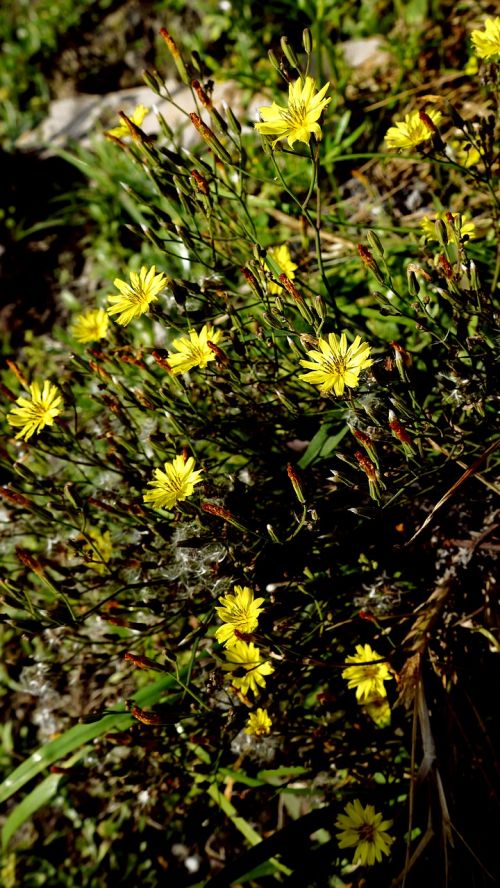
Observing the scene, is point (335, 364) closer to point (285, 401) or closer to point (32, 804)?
point (285, 401)

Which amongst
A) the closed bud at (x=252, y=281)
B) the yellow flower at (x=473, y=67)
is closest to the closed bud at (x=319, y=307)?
the closed bud at (x=252, y=281)

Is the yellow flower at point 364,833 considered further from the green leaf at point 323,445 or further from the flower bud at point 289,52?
the flower bud at point 289,52

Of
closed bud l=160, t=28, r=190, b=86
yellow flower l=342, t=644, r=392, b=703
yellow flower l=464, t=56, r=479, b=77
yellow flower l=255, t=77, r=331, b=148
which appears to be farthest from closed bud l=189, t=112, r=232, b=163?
yellow flower l=464, t=56, r=479, b=77

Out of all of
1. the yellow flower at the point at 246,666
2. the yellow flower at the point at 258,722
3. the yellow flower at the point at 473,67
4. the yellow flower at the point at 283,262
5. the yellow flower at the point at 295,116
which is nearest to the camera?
the yellow flower at the point at 295,116

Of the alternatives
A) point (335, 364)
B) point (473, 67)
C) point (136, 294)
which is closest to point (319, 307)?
point (335, 364)

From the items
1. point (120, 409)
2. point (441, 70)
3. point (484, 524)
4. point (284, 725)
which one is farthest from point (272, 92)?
point (284, 725)

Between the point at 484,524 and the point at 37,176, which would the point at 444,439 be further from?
the point at 37,176

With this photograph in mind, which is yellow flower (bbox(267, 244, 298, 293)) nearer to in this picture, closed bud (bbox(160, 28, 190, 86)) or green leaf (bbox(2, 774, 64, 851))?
closed bud (bbox(160, 28, 190, 86))
